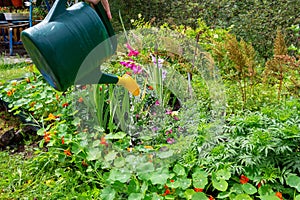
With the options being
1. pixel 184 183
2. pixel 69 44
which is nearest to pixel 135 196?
pixel 184 183

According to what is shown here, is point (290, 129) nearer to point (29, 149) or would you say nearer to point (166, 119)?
point (166, 119)

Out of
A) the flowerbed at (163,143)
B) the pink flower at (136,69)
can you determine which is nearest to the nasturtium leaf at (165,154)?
the flowerbed at (163,143)

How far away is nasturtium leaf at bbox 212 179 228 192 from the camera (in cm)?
148

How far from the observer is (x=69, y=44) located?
0.90 meters

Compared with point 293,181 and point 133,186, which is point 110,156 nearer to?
point 133,186

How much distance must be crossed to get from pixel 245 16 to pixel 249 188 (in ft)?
9.74

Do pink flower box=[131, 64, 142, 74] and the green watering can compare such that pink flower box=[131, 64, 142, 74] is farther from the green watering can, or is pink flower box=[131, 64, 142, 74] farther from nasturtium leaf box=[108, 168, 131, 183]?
the green watering can

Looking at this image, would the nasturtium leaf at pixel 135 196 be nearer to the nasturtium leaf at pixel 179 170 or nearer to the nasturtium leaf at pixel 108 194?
the nasturtium leaf at pixel 108 194

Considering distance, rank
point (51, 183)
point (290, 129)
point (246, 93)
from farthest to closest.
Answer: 1. point (246, 93)
2. point (51, 183)
3. point (290, 129)

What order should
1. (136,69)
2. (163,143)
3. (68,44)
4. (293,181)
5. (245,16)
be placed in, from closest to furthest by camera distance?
1. (68,44)
2. (293,181)
3. (163,143)
4. (136,69)
5. (245,16)

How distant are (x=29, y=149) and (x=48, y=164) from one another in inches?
11.6

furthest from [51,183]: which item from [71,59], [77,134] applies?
[71,59]

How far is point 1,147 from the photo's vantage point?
2.35 meters

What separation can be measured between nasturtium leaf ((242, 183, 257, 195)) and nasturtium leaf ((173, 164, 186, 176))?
0.91 feet
